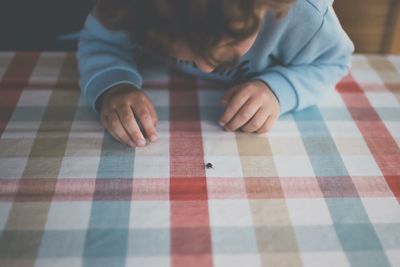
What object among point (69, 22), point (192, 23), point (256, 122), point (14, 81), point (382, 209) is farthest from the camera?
point (69, 22)

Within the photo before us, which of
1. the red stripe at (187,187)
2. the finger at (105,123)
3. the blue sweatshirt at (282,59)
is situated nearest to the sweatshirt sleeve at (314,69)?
the blue sweatshirt at (282,59)

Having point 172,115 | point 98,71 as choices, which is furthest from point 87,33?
point 172,115

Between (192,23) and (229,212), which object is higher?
(192,23)

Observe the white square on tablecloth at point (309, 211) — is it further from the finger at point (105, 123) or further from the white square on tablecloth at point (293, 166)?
the finger at point (105, 123)

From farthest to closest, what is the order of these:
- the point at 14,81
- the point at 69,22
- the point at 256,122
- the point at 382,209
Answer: the point at 69,22 < the point at 14,81 < the point at 256,122 < the point at 382,209

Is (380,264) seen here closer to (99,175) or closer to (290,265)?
(290,265)

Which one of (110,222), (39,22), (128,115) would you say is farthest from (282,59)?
(39,22)

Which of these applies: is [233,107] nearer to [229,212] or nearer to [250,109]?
[250,109]

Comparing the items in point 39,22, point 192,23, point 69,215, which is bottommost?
point 39,22
